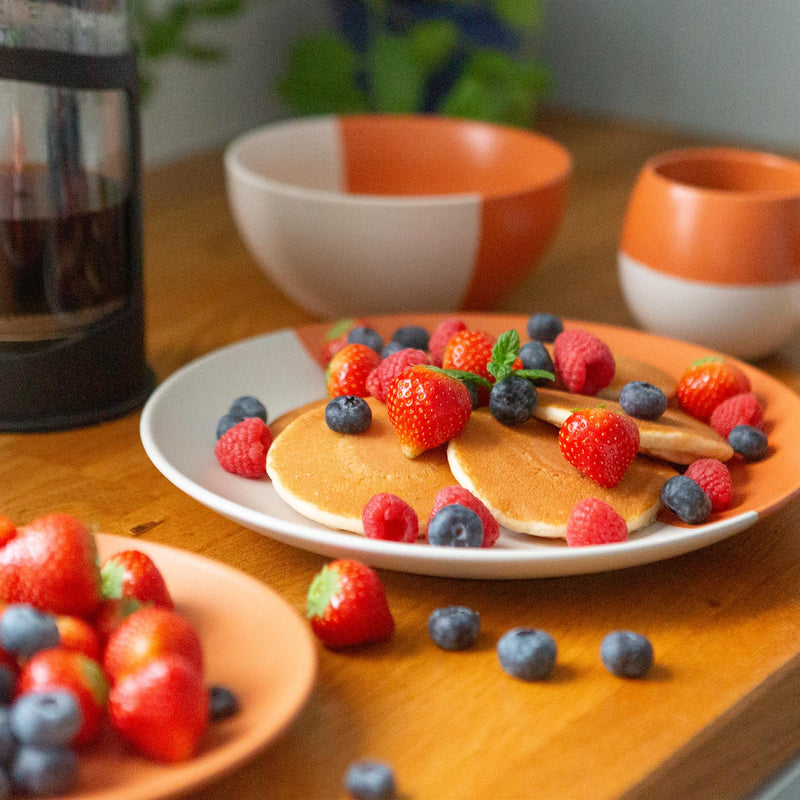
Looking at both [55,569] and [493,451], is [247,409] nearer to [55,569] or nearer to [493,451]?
[493,451]

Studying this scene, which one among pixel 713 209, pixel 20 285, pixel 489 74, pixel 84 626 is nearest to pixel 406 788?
pixel 84 626

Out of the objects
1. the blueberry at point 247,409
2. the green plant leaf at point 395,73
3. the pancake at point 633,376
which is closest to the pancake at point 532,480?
the pancake at point 633,376

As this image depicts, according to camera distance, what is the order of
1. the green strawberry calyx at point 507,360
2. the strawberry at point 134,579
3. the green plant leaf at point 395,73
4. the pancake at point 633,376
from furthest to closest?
1. the green plant leaf at point 395,73
2. the pancake at point 633,376
3. the green strawberry calyx at point 507,360
4. the strawberry at point 134,579

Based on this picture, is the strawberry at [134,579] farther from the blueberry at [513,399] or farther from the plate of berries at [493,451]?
the blueberry at [513,399]

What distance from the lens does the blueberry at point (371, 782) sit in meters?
0.58

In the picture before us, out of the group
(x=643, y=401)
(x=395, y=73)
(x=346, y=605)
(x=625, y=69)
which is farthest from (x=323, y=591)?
(x=625, y=69)

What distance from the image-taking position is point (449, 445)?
0.83m

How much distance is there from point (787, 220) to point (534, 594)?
572mm

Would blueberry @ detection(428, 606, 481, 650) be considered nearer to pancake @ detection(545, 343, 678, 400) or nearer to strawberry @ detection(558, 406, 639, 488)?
strawberry @ detection(558, 406, 639, 488)

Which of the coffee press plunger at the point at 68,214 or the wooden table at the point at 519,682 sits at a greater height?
the coffee press plunger at the point at 68,214

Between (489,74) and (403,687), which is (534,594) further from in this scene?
(489,74)

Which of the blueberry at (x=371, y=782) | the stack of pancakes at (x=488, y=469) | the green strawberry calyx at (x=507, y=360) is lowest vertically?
the blueberry at (x=371, y=782)

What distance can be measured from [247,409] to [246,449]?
92mm

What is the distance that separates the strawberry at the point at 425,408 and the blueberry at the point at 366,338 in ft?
0.66
